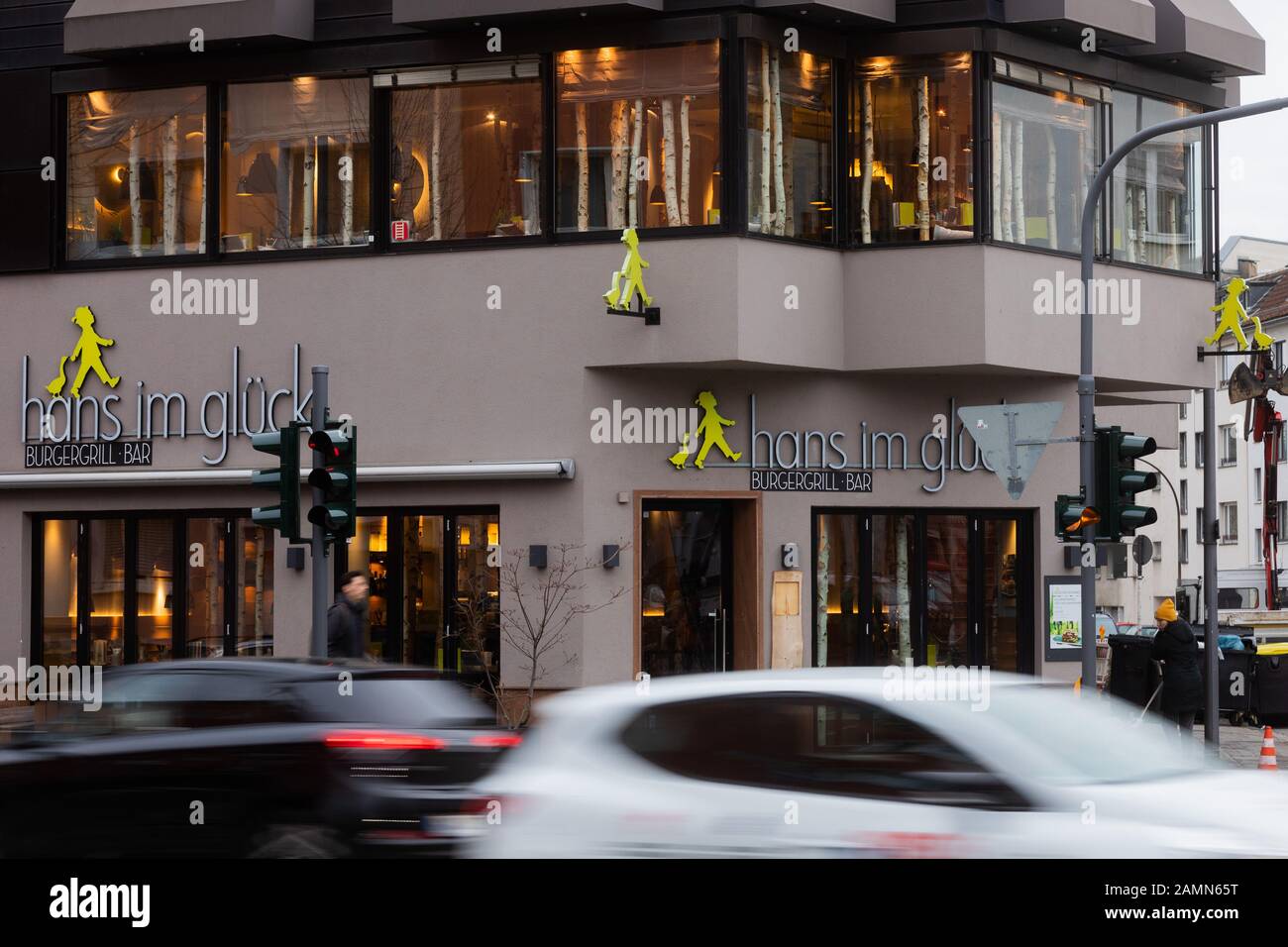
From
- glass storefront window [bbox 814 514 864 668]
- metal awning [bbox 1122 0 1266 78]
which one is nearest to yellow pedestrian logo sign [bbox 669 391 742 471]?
glass storefront window [bbox 814 514 864 668]

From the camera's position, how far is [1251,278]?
83.1 meters

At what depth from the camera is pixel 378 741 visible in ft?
31.7

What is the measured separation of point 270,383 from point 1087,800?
15544 millimetres

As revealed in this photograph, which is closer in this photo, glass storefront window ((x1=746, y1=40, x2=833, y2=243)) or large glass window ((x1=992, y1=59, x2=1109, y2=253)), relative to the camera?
glass storefront window ((x1=746, y1=40, x2=833, y2=243))

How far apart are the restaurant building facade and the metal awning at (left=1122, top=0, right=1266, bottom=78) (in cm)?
6

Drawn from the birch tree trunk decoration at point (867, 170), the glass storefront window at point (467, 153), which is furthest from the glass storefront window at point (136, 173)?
the birch tree trunk decoration at point (867, 170)

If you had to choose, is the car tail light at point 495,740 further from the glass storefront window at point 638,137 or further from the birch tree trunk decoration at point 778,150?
the birch tree trunk decoration at point 778,150

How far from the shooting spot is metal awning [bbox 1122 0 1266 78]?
22.0 metres

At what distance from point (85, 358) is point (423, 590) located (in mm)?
5385

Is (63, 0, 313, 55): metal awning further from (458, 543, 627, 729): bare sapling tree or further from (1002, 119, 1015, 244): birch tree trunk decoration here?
(1002, 119, 1015, 244): birch tree trunk decoration

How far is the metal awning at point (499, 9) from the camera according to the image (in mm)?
19844

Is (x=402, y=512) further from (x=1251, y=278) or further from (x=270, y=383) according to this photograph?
(x=1251, y=278)

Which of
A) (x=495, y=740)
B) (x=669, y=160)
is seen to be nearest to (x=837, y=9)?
(x=669, y=160)

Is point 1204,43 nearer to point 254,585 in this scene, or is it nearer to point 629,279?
point 629,279
